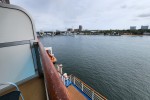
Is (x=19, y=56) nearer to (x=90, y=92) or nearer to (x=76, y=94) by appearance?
(x=76, y=94)

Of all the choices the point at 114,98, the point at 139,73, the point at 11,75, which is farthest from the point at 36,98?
the point at 139,73

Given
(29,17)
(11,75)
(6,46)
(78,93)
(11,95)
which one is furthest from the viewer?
(78,93)

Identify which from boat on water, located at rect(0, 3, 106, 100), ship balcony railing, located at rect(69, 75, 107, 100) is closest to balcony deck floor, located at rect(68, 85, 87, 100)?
ship balcony railing, located at rect(69, 75, 107, 100)

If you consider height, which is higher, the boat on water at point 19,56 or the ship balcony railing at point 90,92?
the boat on water at point 19,56

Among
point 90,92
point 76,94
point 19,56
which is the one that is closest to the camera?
point 19,56

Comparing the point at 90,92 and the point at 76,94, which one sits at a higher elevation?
the point at 76,94

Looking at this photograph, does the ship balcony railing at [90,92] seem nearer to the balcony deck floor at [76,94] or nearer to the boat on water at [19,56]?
the balcony deck floor at [76,94]

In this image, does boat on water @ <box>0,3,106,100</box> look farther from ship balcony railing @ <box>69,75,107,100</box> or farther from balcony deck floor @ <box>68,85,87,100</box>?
ship balcony railing @ <box>69,75,107,100</box>

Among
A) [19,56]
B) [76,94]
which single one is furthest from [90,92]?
[19,56]

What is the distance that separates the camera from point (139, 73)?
51.0 ft

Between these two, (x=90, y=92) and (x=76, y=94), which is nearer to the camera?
(x=76, y=94)

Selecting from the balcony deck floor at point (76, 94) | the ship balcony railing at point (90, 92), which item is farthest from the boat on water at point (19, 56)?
the ship balcony railing at point (90, 92)

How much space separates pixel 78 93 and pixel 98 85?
20.7 ft

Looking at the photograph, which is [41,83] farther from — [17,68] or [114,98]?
[114,98]
